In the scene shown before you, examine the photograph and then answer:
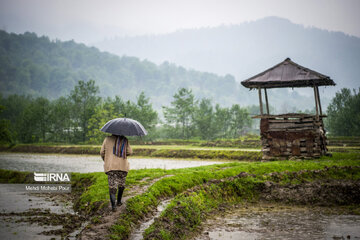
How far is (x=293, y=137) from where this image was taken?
22.4 meters

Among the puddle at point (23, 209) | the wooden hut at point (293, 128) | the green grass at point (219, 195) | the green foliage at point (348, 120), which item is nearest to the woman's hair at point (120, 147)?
the green grass at point (219, 195)

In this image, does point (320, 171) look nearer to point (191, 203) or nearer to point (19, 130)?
point (191, 203)

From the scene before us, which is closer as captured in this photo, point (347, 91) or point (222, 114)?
point (347, 91)

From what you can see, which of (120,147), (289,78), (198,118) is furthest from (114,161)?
(198,118)

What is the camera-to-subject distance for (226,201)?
14.0 m

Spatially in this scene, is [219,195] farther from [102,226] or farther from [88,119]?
[88,119]

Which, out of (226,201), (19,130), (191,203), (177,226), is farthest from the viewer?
(19,130)

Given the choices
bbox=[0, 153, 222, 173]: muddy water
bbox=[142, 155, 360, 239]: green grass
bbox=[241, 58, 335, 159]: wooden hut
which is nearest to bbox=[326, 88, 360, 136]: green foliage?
bbox=[0, 153, 222, 173]: muddy water

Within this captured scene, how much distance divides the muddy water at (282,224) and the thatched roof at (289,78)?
11.8 m

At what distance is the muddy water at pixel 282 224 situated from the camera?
937 centimetres

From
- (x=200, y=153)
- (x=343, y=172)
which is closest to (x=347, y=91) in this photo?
(x=200, y=153)

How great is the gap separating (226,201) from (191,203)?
3.17 m

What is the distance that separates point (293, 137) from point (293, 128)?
68 centimetres

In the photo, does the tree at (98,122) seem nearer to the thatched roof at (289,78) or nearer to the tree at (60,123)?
the tree at (60,123)
